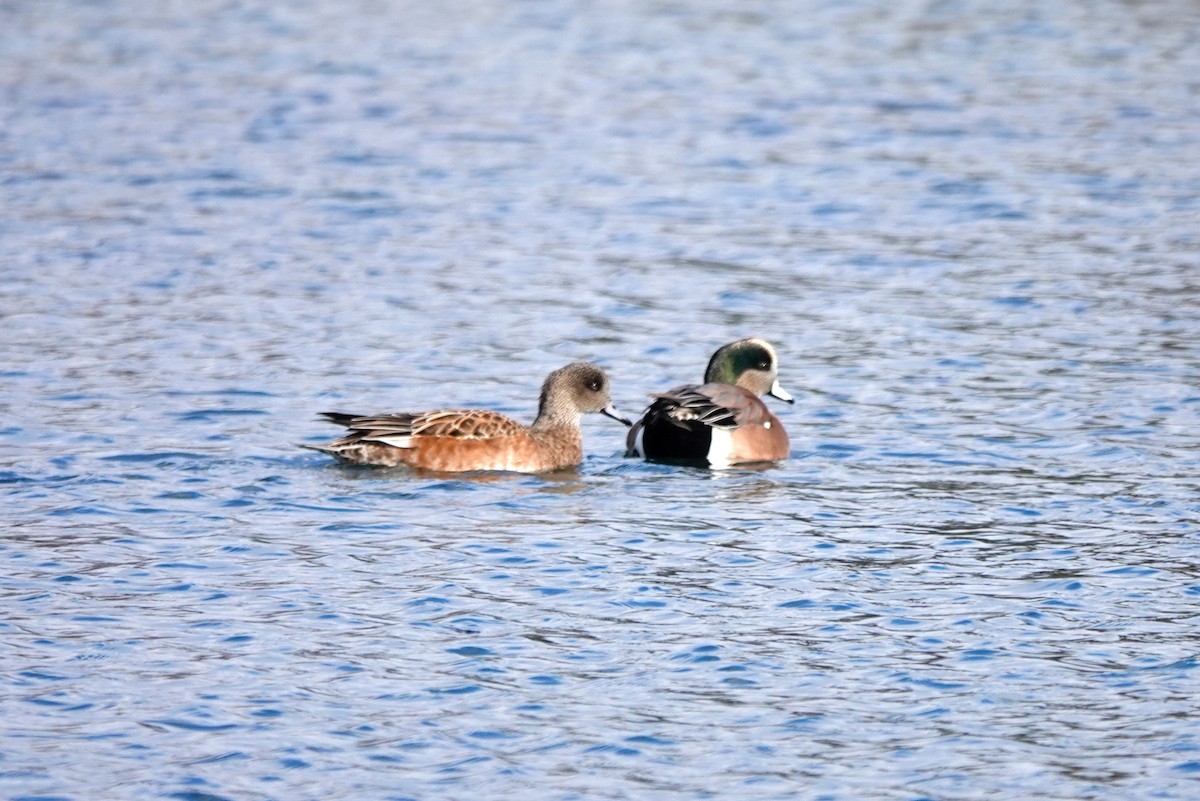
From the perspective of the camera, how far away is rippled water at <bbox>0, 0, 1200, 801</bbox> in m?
7.62

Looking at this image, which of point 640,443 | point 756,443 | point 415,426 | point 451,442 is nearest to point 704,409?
point 756,443

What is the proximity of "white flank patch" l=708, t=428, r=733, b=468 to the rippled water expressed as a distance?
36cm

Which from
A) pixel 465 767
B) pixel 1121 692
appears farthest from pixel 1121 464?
pixel 465 767

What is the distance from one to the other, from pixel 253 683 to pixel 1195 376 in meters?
7.82

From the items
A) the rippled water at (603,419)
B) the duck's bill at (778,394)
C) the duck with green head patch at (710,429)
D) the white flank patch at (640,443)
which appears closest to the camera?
the rippled water at (603,419)

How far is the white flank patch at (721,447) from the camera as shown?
1199 cm

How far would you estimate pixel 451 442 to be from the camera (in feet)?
37.6

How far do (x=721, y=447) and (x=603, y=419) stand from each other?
2.06 meters

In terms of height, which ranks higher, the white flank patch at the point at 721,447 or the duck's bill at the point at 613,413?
the duck's bill at the point at 613,413

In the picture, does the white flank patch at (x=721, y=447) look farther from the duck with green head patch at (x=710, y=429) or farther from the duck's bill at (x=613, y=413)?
the duck's bill at (x=613, y=413)

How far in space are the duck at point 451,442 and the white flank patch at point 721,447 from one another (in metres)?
0.85

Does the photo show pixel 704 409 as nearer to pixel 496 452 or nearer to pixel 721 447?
pixel 721 447

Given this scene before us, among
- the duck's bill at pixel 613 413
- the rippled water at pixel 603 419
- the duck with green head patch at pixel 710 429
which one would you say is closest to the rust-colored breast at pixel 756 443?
the duck with green head patch at pixel 710 429

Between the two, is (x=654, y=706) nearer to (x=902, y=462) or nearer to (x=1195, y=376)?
(x=902, y=462)
